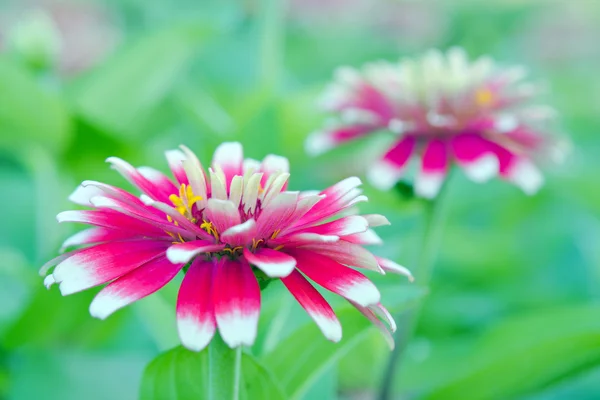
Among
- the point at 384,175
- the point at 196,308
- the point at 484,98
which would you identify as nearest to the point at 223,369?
the point at 196,308

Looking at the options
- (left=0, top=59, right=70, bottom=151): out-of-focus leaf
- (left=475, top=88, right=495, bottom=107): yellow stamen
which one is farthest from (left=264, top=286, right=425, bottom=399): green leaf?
(left=0, top=59, right=70, bottom=151): out-of-focus leaf

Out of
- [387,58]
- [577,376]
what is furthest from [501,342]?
[387,58]

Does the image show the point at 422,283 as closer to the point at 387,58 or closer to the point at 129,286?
the point at 129,286

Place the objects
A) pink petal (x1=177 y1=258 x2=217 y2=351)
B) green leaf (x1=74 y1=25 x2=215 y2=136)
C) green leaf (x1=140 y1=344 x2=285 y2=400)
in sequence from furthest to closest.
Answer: green leaf (x1=74 y1=25 x2=215 y2=136) → green leaf (x1=140 y1=344 x2=285 y2=400) → pink petal (x1=177 y1=258 x2=217 y2=351)

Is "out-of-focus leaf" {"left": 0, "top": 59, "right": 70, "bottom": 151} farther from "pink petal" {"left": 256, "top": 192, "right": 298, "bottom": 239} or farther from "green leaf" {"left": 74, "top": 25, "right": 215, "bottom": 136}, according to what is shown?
"pink petal" {"left": 256, "top": 192, "right": 298, "bottom": 239}

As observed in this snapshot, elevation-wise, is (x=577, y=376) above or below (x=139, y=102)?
below
